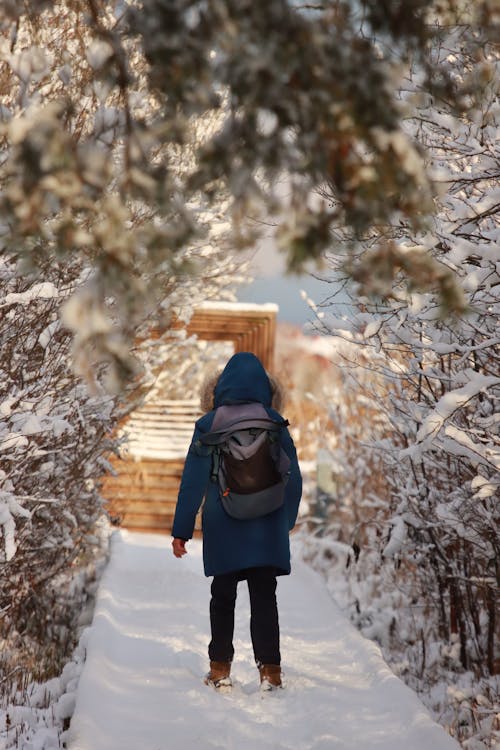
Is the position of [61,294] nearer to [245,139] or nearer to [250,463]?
Answer: [250,463]

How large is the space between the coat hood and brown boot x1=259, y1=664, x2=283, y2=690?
4.29 feet

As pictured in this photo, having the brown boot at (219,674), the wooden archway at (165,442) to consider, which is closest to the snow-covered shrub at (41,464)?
the brown boot at (219,674)

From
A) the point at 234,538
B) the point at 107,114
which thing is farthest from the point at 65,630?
the point at 107,114

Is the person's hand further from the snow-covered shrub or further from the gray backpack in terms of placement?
the snow-covered shrub

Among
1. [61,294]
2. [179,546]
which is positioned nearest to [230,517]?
[179,546]

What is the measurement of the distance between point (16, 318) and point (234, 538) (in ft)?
5.08

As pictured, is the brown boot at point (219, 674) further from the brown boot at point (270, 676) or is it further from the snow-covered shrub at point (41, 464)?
the snow-covered shrub at point (41, 464)

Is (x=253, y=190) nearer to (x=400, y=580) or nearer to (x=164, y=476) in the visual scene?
(x=400, y=580)

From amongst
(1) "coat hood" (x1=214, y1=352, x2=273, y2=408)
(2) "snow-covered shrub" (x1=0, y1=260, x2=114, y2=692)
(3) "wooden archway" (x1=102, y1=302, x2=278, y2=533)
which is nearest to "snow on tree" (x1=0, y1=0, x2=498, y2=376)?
(2) "snow-covered shrub" (x1=0, y1=260, x2=114, y2=692)

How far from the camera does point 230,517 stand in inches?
167

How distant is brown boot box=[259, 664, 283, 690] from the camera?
4176 mm

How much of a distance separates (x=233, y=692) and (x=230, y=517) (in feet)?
2.82

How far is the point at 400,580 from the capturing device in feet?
26.7

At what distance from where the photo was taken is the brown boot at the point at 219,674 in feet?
13.8
